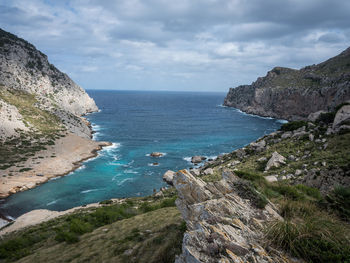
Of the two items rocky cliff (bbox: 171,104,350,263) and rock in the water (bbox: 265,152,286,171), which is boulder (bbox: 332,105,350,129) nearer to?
rock in the water (bbox: 265,152,286,171)

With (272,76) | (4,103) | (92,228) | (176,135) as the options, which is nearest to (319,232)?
(92,228)

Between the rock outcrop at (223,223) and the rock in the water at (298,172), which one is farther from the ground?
the rock outcrop at (223,223)

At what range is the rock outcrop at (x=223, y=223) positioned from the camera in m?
6.47

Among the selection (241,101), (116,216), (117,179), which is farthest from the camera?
(241,101)

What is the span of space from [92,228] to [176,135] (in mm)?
70109

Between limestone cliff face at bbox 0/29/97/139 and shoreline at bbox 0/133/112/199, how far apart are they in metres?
12.4

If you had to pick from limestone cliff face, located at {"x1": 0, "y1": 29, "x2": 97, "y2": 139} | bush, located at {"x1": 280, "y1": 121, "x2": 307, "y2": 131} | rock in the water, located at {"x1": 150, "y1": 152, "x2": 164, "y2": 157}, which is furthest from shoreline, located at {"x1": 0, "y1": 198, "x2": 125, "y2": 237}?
limestone cliff face, located at {"x1": 0, "y1": 29, "x2": 97, "y2": 139}

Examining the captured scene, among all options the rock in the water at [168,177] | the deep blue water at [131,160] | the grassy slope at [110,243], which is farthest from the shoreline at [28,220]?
the rock in the water at [168,177]

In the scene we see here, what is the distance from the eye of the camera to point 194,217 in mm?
9047

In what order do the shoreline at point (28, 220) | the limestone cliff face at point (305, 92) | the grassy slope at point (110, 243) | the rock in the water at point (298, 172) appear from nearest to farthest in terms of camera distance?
the grassy slope at point (110, 243), the rock in the water at point (298, 172), the shoreline at point (28, 220), the limestone cliff face at point (305, 92)

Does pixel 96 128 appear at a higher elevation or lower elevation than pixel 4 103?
lower

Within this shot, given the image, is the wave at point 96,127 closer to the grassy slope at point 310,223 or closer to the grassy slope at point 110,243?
the grassy slope at point 110,243

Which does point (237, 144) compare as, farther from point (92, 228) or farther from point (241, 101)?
point (241, 101)

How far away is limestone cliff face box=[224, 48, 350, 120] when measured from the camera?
94.1 metres
